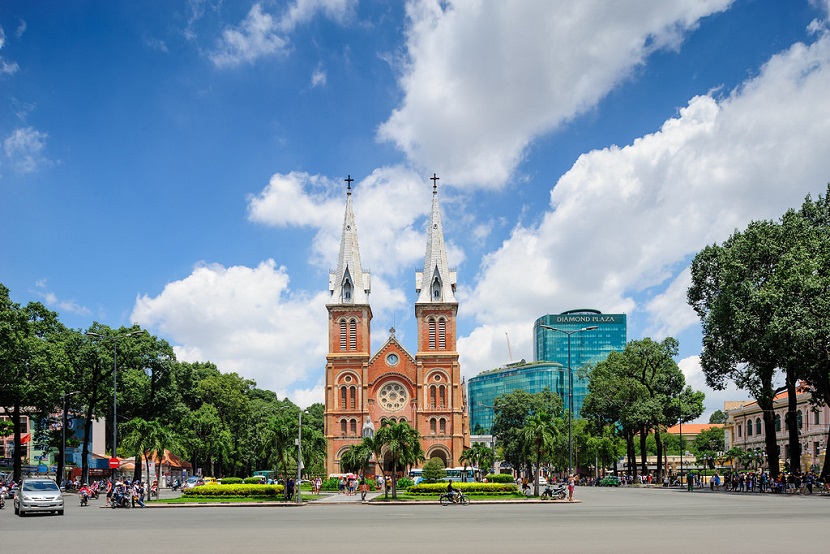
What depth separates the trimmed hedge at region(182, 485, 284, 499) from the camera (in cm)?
4653

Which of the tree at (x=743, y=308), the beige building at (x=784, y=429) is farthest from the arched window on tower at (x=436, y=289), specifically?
the tree at (x=743, y=308)

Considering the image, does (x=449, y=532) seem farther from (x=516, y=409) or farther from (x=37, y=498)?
(x=516, y=409)

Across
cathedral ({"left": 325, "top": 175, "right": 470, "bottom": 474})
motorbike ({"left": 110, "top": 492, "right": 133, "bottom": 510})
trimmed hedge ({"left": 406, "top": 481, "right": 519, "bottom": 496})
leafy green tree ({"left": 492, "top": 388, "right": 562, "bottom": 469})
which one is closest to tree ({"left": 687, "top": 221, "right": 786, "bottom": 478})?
trimmed hedge ({"left": 406, "top": 481, "right": 519, "bottom": 496})

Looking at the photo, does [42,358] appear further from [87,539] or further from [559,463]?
[559,463]

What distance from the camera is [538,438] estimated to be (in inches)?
1849

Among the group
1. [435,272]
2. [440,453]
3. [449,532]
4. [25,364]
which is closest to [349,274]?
[435,272]

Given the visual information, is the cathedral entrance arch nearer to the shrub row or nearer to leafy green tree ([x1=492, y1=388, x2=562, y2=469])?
leafy green tree ([x1=492, y1=388, x2=562, y2=469])

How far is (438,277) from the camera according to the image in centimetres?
9681

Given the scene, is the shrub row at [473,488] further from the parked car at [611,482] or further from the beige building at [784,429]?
the parked car at [611,482]

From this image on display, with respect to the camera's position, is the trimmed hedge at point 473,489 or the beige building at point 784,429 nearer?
the trimmed hedge at point 473,489

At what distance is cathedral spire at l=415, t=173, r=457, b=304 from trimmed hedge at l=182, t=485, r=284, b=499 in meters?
50.3

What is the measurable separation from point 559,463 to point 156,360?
50742 mm

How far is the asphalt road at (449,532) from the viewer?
17.6 metres

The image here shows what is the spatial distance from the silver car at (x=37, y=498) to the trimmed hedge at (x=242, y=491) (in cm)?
1399
